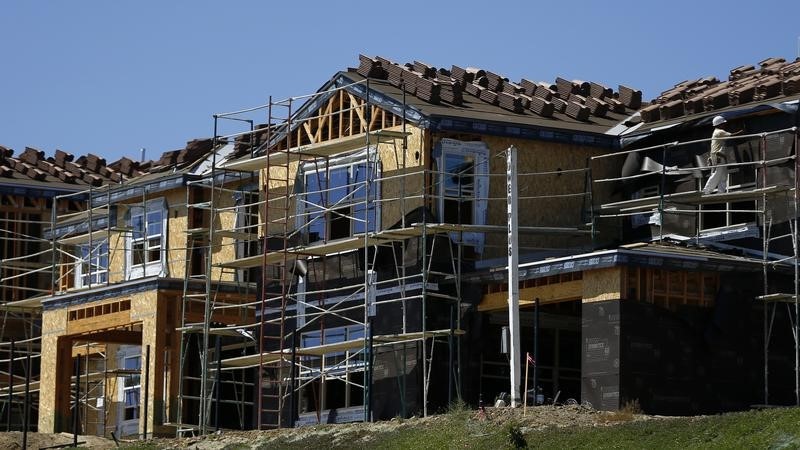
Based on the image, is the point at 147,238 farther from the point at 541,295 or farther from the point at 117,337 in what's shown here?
the point at 541,295

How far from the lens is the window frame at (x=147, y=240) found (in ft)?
165

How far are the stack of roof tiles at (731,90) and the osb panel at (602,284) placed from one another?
7103mm

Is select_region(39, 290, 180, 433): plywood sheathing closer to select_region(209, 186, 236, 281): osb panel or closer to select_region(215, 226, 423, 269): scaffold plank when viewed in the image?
select_region(215, 226, 423, 269): scaffold plank

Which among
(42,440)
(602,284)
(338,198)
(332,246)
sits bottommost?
(42,440)

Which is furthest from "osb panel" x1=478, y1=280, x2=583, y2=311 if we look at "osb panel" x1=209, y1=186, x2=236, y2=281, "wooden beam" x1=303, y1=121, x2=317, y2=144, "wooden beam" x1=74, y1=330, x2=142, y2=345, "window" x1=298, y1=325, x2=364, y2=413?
"wooden beam" x1=74, y1=330, x2=142, y2=345

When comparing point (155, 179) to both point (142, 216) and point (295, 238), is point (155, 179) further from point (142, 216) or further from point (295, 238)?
point (295, 238)

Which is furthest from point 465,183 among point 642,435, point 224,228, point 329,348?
point 642,435

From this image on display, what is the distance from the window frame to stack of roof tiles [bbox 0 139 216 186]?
4888mm

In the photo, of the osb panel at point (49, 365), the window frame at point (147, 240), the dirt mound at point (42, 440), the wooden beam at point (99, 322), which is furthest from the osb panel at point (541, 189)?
the osb panel at point (49, 365)

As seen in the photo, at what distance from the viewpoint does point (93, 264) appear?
5291 cm

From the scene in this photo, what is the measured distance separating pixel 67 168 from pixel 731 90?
82.8 feet

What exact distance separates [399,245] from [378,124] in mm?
3322

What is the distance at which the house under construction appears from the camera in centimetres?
3850

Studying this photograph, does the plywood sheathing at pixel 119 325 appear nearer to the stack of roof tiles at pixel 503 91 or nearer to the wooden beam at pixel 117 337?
the wooden beam at pixel 117 337
